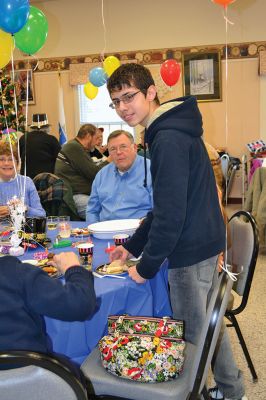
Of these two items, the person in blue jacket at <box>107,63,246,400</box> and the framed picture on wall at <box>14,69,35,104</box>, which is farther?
the framed picture on wall at <box>14,69,35,104</box>

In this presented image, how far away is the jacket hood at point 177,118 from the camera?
5.22 ft

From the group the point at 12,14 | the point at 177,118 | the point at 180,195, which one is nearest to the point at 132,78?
the point at 177,118

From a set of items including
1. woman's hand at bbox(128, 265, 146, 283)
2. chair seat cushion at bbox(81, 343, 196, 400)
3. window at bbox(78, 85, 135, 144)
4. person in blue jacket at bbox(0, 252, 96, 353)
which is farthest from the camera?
window at bbox(78, 85, 135, 144)

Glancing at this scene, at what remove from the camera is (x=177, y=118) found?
161cm

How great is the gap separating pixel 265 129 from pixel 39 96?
3.86m

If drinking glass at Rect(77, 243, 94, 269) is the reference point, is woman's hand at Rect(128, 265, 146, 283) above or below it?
below

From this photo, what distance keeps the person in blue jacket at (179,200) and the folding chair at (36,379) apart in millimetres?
668

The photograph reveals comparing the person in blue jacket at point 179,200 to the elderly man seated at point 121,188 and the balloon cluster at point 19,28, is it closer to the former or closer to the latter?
the elderly man seated at point 121,188

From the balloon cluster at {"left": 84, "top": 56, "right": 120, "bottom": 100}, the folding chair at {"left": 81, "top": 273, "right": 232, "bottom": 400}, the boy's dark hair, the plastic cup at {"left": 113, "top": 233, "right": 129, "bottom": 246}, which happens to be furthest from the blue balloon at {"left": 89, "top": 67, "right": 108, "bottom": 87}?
the folding chair at {"left": 81, "top": 273, "right": 232, "bottom": 400}

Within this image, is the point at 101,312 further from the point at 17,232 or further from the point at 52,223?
the point at 52,223

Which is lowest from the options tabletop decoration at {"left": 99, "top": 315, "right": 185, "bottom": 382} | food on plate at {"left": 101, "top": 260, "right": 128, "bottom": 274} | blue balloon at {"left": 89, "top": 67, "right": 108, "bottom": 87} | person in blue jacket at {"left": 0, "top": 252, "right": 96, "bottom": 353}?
tabletop decoration at {"left": 99, "top": 315, "right": 185, "bottom": 382}

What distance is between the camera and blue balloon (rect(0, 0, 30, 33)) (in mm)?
2592

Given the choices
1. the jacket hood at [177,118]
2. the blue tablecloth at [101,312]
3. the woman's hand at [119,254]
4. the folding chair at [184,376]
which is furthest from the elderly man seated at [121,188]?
the folding chair at [184,376]

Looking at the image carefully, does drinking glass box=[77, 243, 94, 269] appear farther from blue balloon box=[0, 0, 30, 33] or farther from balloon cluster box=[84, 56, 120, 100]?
balloon cluster box=[84, 56, 120, 100]
